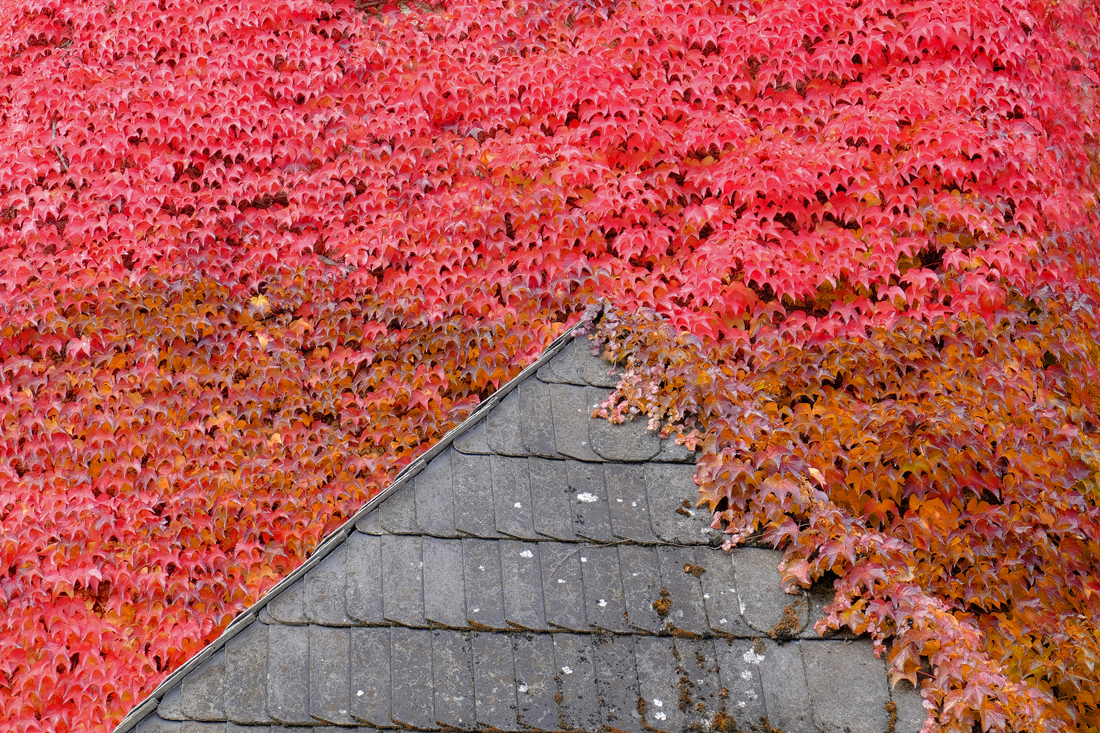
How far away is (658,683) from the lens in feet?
9.52

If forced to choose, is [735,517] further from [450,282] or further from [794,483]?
[450,282]

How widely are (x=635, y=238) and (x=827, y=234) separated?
52.6 inches

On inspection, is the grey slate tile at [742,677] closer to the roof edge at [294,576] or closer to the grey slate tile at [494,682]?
the grey slate tile at [494,682]

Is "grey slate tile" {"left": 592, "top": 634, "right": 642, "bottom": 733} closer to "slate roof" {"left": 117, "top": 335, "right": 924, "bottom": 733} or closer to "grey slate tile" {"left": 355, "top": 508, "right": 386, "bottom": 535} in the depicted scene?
"slate roof" {"left": 117, "top": 335, "right": 924, "bottom": 733}

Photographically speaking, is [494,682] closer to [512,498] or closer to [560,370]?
[512,498]

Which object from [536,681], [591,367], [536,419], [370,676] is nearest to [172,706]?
[370,676]

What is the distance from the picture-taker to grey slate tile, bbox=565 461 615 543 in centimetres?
333

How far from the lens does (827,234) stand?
5723mm

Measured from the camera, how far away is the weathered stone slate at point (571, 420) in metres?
3.61

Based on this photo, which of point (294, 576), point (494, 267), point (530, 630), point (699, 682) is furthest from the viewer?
point (494, 267)

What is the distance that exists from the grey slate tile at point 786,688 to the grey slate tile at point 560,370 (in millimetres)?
1502

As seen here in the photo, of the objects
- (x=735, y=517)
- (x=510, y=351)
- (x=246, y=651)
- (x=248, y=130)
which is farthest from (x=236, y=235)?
(x=735, y=517)

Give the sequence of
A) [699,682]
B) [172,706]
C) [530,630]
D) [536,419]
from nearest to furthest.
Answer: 1. [172,706]
2. [699,682]
3. [530,630]
4. [536,419]

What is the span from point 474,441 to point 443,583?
0.68m
